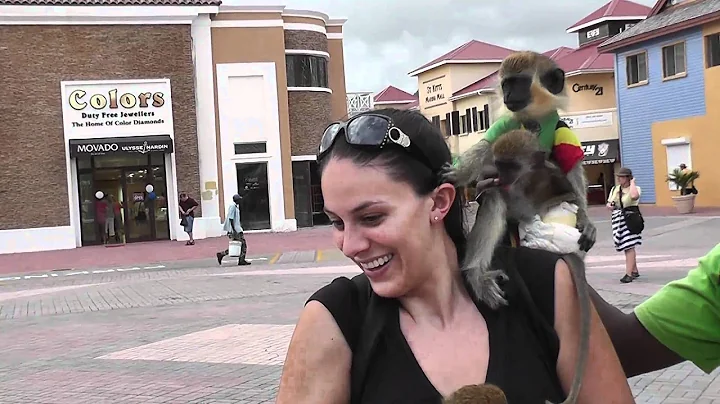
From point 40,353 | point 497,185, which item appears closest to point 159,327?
point 40,353

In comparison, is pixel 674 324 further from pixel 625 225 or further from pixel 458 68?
pixel 458 68

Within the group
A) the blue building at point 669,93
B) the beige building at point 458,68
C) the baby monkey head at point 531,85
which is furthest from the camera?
the beige building at point 458,68

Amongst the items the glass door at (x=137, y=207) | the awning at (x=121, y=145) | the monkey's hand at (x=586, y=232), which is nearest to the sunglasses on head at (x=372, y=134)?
the monkey's hand at (x=586, y=232)

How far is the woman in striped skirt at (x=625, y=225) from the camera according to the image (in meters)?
12.3

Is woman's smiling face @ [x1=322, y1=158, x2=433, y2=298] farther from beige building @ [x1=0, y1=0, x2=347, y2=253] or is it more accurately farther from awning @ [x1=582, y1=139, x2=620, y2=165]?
awning @ [x1=582, y1=139, x2=620, y2=165]

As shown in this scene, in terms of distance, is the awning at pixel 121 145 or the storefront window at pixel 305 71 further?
the storefront window at pixel 305 71

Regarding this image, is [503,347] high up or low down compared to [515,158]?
down

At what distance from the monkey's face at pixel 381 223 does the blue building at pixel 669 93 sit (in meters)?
29.2

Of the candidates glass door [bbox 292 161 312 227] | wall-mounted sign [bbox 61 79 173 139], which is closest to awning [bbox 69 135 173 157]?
wall-mounted sign [bbox 61 79 173 139]

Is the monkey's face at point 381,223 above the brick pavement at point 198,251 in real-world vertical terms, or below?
above

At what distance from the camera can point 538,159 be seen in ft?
8.32

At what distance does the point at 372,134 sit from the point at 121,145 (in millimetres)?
27799

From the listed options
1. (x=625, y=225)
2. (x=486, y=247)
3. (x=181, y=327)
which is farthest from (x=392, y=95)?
(x=486, y=247)

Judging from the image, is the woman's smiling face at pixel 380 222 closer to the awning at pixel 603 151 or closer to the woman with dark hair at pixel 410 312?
the woman with dark hair at pixel 410 312
